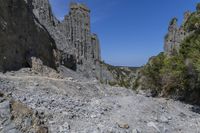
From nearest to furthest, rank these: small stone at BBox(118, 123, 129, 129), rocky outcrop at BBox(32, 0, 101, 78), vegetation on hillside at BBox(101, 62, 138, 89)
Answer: small stone at BBox(118, 123, 129, 129), rocky outcrop at BBox(32, 0, 101, 78), vegetation on hillside at BBox(101, 62, 138, 89)

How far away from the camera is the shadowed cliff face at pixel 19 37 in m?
31.6

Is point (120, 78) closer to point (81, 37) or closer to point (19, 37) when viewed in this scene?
point (81, 37)

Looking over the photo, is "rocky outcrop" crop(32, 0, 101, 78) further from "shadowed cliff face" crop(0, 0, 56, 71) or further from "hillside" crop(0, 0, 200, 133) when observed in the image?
"shadowed cliff face" crop(0, 0, 56, 71)

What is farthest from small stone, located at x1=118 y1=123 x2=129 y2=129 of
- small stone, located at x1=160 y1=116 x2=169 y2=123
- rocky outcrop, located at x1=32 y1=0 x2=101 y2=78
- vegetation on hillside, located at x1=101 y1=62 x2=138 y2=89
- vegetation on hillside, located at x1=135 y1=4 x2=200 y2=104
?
vegetation on hillside, located at x1=101 y1=62 x2=138 y2=89

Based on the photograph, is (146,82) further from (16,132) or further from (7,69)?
(16,132)

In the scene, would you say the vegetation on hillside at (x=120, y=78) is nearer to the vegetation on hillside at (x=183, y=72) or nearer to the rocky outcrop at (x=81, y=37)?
the rocky outcrop at (x=81, y=37)

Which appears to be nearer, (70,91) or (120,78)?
(70,91)

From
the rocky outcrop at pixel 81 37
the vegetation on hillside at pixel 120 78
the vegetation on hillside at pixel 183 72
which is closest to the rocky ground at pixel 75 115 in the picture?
the vegetation on hillside at pixel 183 72

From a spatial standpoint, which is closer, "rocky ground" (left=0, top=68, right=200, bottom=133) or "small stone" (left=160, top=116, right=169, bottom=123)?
"rocky ground" (left=0, top=68, right=200, bottom=133)

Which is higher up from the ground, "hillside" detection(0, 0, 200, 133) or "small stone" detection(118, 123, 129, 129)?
"hillside" detection(0, 0, 200, 133)

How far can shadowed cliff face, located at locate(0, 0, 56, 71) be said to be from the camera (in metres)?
31.6

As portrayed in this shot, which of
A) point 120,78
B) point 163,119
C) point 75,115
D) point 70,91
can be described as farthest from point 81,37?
point 75,115

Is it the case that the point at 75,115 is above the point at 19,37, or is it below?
below

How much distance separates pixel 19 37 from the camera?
3516 centimetres
